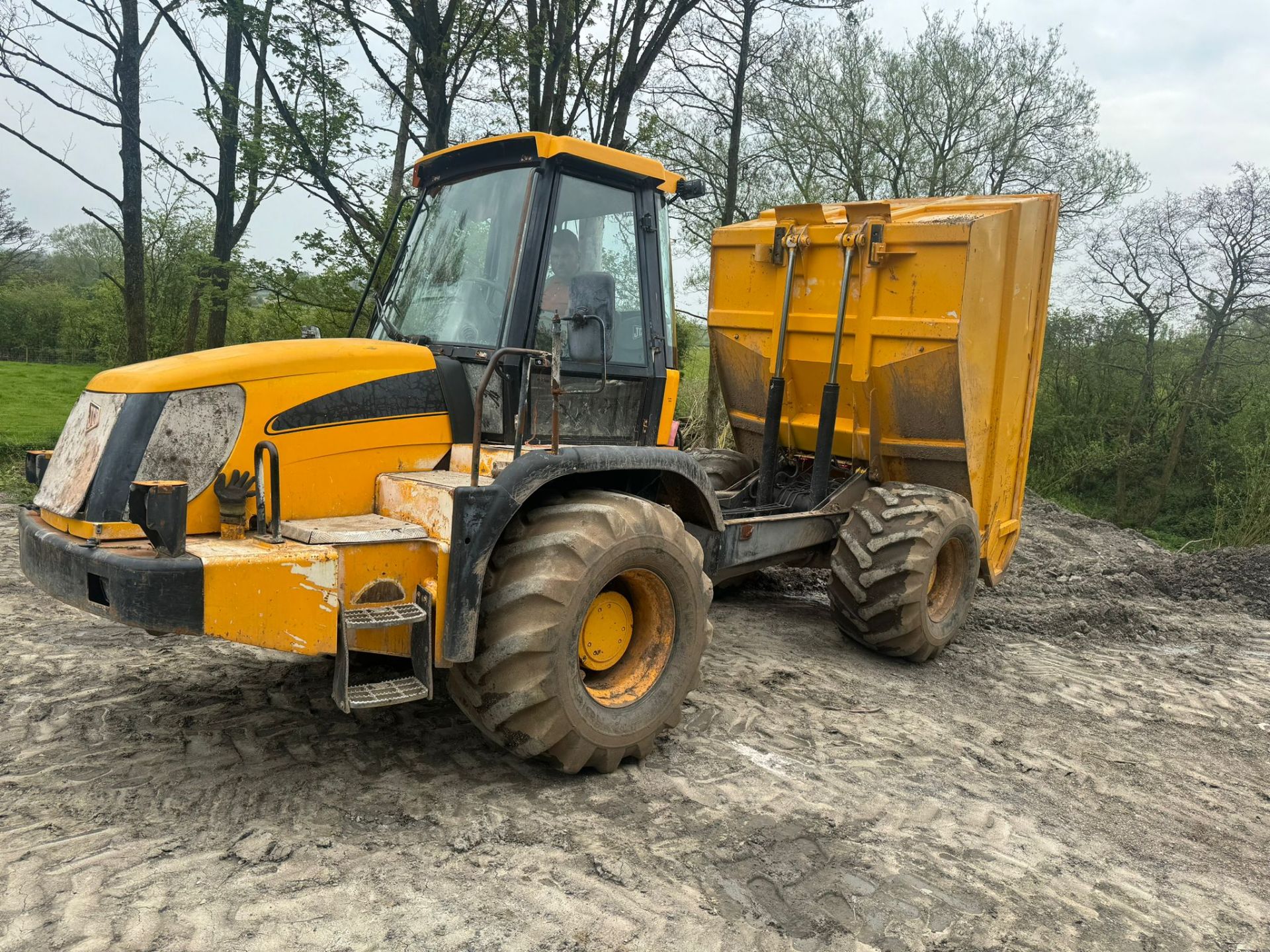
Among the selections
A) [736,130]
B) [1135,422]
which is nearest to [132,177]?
[736,130]

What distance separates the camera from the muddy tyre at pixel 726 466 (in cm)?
687

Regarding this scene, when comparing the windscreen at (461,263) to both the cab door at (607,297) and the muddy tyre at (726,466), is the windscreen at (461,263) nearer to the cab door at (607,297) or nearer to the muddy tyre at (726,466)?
the cab door at (607,297)

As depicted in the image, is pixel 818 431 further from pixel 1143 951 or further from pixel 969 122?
pixel 969 122

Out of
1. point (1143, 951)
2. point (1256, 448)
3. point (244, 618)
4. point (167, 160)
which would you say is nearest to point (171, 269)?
point (167, 160)

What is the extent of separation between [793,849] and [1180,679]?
384 centimetres

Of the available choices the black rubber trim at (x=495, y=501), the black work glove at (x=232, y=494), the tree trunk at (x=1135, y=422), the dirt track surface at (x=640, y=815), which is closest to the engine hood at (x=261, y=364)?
the black work glove at (x=232, y=494)

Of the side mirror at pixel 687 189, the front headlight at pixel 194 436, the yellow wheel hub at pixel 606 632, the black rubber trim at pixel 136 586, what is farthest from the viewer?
the side mirror at pixel 687 189

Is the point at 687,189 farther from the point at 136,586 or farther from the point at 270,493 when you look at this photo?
the point at 136,586

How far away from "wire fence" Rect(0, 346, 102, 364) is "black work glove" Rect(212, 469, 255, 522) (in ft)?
66.4

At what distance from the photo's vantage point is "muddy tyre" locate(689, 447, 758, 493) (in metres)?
6.87

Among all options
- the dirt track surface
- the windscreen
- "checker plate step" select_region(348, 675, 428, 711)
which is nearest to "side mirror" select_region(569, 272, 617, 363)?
the windscreen

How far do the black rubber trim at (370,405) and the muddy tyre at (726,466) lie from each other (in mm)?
3269

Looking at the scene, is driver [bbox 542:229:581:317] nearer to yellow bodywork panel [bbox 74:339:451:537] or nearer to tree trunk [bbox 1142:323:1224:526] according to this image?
yellow bodywork panel [bbox 74:339:451:537]

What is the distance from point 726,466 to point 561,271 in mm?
3221
